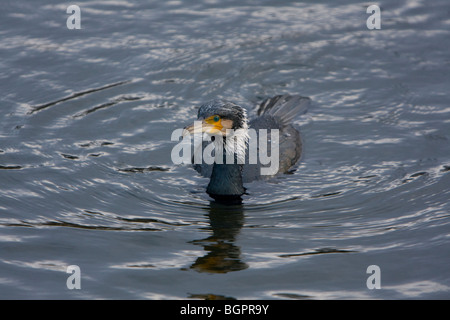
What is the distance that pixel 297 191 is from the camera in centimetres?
823

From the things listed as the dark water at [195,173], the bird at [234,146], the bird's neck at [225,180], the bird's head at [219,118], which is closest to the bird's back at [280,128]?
the bird at [234,146]

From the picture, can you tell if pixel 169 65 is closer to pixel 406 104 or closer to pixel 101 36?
pixel 101 36

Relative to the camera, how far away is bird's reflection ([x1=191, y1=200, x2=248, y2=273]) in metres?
6.76

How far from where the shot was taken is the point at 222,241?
7.25 m

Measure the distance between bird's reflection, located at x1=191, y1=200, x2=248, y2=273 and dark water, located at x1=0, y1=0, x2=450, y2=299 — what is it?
0.8 inches

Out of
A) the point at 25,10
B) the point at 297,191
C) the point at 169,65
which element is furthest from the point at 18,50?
the point at 297,191

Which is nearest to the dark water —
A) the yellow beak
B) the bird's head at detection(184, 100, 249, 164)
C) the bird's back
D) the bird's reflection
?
the bird's reflection

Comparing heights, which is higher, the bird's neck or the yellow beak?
the yellow beak

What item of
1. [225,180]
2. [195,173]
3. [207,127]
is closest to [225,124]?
[207,127]

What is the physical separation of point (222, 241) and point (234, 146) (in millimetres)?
1402

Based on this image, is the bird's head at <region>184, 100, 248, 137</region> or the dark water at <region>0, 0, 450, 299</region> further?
the bird's head at <region>184, 100, 248, 137</region>

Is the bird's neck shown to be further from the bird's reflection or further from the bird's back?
the bird's back

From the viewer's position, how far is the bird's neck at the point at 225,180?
812 cm

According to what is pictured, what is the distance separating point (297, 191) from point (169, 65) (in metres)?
3.71
